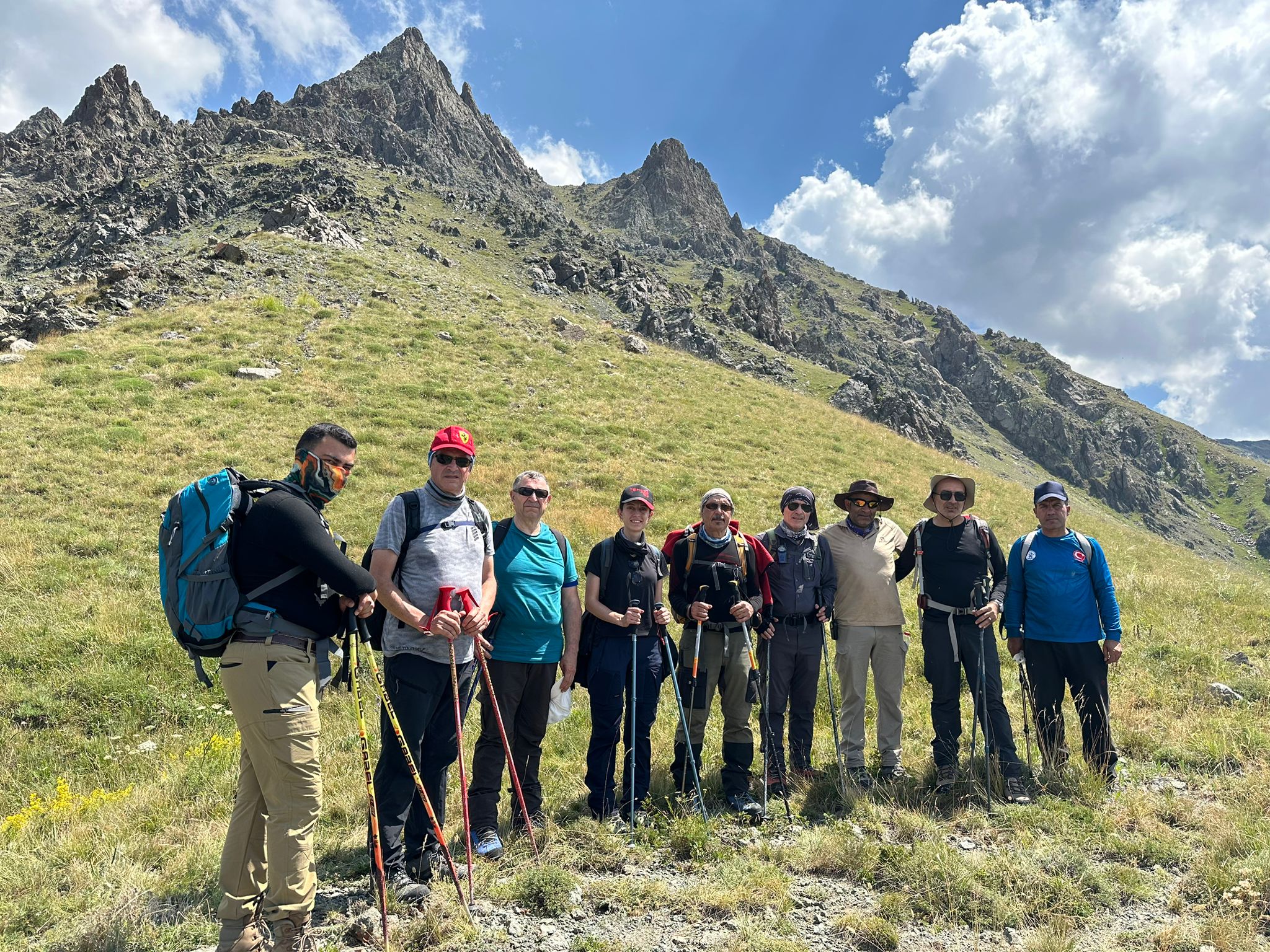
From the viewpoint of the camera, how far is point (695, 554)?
612 centimetres

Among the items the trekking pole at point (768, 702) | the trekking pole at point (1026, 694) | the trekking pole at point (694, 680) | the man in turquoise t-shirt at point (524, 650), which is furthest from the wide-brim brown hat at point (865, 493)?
the man in turquoise t-shirt at point (524, 650)

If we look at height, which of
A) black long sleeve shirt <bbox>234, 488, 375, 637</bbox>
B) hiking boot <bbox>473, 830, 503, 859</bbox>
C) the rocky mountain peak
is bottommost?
hiking boot <bbox>473, 830, 503, 859</bbox>

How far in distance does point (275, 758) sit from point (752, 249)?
164 meters

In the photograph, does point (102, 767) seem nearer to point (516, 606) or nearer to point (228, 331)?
point (516, 606)

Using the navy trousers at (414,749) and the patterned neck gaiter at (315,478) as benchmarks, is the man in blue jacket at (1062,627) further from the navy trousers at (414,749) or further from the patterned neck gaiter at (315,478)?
the patterned neck gaiter at (315,478)

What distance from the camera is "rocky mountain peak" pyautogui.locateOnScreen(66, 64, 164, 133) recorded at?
91.7 meters

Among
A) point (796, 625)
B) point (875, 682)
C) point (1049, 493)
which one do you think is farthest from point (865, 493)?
point (875, 682)

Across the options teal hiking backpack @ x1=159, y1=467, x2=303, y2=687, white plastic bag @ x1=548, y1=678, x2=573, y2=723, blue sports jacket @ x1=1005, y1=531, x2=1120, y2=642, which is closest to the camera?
teal hiking backpack @ x1=159, y1=467, x2=303, y2=687

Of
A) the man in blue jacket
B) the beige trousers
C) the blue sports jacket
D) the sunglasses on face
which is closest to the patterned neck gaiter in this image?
the sunglasses on face

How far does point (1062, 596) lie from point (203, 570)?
24.7ft

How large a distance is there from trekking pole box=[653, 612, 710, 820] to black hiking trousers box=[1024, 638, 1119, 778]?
144 inches

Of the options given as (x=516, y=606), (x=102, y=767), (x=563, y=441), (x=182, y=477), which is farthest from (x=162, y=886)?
(x=563, y=441)

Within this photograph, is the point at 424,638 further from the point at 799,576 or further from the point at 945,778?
the point at 945,778

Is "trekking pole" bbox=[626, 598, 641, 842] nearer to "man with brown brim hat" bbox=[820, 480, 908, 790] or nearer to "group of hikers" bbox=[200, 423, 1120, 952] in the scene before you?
"group of hikers" bbox=[200, 423, 1120, 952]
